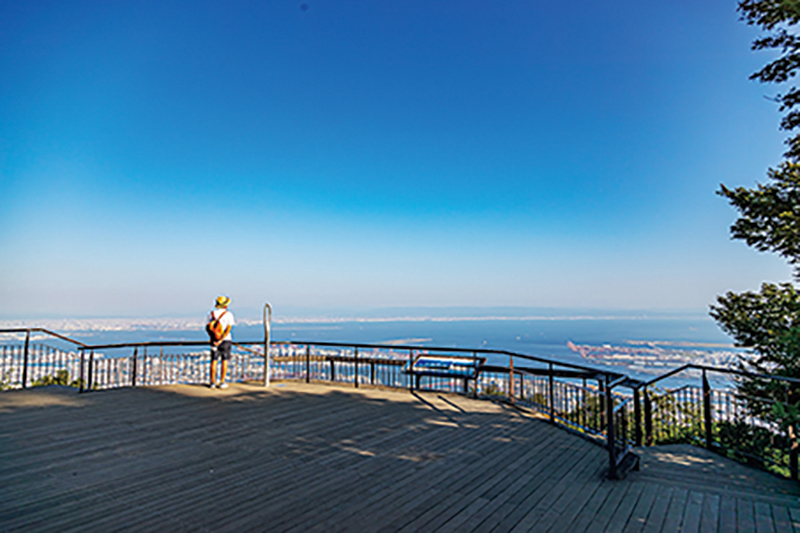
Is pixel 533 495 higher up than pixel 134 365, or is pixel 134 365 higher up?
pixel 134 365

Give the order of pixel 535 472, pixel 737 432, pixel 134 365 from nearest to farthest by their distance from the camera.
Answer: pixel 535 472 → pixel 737 432 → pixel 134 365

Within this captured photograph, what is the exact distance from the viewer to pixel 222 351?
33.4 ft

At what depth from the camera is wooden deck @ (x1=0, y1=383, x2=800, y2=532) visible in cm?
362

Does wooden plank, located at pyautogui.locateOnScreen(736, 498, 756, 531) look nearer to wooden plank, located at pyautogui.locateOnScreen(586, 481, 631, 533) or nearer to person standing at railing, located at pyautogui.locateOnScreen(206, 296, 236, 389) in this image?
wooden plank, located at pyautogui.locateOnScreen(586, 481, 631, 533)

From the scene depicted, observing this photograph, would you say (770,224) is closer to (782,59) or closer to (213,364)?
(782,59)

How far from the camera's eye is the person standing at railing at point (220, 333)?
10.1 meters

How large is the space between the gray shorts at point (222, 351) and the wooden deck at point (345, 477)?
242 cm

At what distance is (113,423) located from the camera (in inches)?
268

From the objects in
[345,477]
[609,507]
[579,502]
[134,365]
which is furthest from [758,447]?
[134,365]

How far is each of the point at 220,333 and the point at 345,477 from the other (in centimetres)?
673

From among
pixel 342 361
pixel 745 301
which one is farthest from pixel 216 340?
pixel 745 301

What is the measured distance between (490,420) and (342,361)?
5200mm

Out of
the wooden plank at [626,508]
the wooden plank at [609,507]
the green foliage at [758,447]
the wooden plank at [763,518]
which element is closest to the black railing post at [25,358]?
the wooden plank at [609,507]

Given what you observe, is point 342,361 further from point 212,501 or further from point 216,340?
point 212,501
